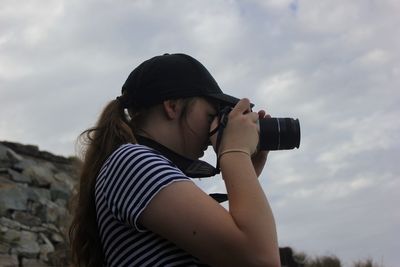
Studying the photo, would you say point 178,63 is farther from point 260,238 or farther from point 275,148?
point 260,238

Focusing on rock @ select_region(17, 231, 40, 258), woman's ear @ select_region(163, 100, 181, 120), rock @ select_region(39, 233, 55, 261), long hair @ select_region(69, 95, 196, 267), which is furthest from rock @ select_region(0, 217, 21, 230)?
woman's ear @ select_region(163, 100, 181, 120)

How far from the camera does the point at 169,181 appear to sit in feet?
6.02

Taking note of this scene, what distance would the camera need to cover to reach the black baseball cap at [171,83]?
2248mm

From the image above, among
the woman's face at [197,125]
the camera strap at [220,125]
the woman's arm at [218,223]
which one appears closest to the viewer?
the woman's arm at [218,223]

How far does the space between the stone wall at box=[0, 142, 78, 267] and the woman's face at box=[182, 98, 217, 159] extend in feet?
15.1

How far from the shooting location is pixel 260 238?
1759 mm

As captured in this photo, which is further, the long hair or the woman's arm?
the long hair

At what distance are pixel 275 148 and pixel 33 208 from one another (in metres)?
7.45

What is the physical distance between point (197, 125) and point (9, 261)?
5.76 m

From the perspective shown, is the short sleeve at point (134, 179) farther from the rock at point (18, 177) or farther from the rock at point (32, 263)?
the rock at point (18, 177)

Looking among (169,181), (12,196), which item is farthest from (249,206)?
(12,196)

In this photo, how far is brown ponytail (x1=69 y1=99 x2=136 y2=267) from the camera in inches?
85.2

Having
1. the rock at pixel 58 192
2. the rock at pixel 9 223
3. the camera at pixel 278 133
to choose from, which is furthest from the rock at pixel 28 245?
the camera at pixel 278 133

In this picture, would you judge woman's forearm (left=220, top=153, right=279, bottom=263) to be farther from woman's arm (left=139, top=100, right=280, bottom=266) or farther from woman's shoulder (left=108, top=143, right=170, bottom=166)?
woman's shoulder (left=108, top=143, right=170, bottom=166)
